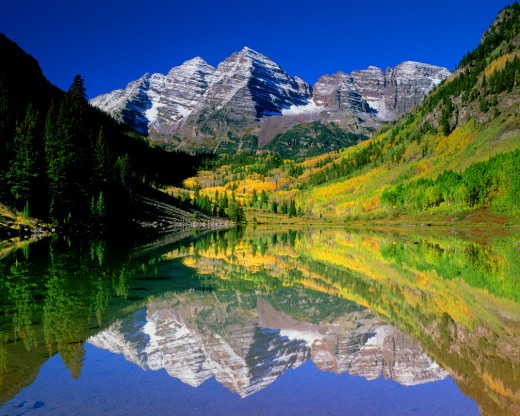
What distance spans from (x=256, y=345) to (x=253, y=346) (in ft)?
0.64

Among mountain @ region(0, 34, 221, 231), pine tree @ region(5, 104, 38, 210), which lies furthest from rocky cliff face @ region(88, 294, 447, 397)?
pine tree @ region(5, 104, 38, 210)

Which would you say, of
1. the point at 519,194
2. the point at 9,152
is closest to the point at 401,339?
the point at 9,152

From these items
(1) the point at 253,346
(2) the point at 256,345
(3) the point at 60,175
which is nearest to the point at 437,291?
(2) the point at 256,345

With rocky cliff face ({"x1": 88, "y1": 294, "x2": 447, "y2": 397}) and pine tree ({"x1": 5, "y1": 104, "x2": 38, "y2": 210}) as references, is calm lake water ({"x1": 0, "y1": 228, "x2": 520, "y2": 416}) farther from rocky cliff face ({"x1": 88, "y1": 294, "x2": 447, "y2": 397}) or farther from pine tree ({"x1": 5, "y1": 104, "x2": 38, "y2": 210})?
pine tree ({"x1": 5, "y1": 104, "x2": 38, "y2": 210})

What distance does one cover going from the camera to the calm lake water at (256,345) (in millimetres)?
12523

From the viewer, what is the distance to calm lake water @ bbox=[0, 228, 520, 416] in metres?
12.5

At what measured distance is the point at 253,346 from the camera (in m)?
18.0

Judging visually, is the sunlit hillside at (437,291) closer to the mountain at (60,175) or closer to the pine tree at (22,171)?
the pine tree at (22,171)

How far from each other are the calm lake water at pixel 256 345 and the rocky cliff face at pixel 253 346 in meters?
0.07

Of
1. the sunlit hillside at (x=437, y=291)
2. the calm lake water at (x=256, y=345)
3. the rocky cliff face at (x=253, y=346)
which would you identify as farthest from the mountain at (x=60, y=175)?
the rocky cliff face at (x=253, y=346)

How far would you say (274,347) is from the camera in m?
18.1

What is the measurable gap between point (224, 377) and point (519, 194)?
120 m

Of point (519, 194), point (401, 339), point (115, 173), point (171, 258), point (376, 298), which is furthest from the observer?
point (115, 173)

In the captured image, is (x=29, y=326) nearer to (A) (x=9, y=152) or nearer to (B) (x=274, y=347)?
(B) (x=274, y=347)
